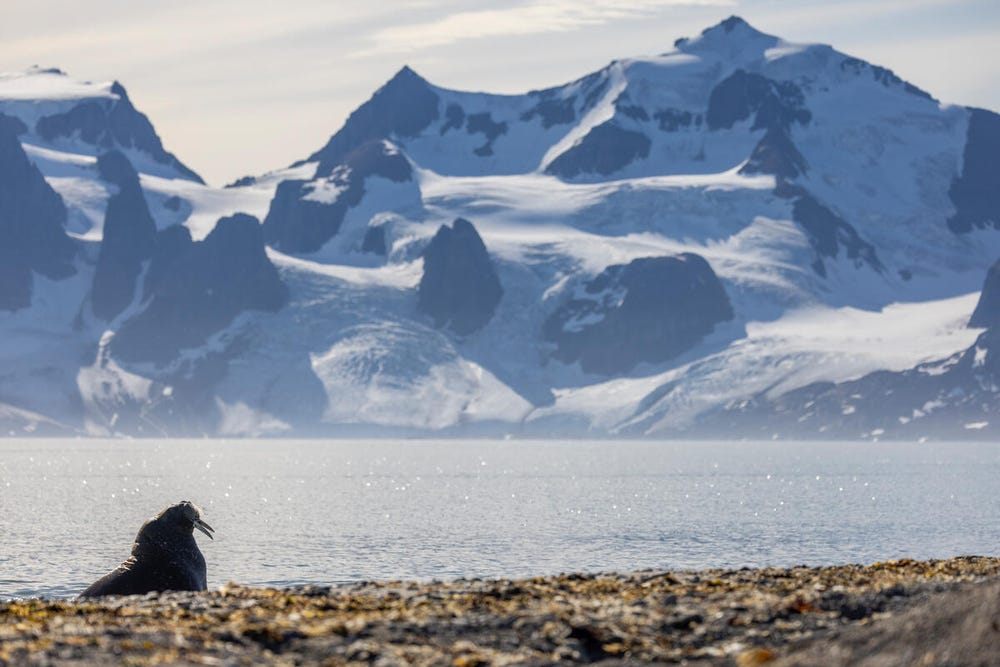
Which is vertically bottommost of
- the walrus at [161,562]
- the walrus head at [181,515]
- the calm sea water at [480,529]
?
the calm sea water at [480,529]

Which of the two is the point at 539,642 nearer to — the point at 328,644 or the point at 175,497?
the point at 328,644

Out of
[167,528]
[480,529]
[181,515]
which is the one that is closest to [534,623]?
[181,515]

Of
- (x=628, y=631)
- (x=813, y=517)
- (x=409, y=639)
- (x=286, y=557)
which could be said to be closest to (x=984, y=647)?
(x=628, y=631)

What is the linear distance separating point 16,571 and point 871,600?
60081 millimetres

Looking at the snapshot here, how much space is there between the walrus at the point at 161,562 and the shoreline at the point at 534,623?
213 inches

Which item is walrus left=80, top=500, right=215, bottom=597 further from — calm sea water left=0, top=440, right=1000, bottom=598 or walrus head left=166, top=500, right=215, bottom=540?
calm sea water left=0, top=440, right=1000, bottom=598

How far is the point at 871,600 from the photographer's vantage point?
91.7 feet

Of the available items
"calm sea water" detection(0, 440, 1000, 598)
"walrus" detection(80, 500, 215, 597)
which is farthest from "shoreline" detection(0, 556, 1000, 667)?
"calm sea water" detection(0, 440, 1000, 598)

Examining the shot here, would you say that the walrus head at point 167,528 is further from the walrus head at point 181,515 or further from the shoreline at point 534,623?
the shoreline at point 534,623

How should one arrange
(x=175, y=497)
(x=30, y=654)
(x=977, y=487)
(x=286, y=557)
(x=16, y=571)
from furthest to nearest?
1. (x=977, y=487)
2. (x=175, y=497)
3. (x=286, y=557)
4. (x=16, y=571)
5. (x=30, y=654)

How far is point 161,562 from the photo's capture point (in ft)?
130

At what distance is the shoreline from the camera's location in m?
21.5

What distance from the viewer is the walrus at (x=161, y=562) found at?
39.2 m

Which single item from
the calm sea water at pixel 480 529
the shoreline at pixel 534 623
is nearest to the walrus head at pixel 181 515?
the shoreline at pixel 534 623
